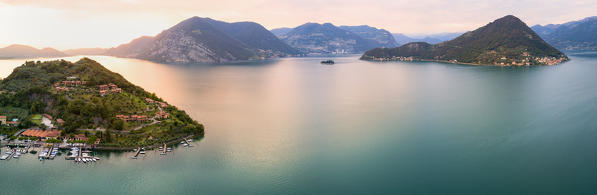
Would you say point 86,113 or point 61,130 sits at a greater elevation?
point 86,113

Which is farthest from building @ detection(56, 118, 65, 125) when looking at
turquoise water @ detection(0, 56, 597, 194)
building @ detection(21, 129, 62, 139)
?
turquoise water @ detection(0, 56, 597, 194)

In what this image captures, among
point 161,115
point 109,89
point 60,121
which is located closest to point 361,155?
point 161,115

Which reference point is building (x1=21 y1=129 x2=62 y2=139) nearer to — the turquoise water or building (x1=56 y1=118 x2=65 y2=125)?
building (x1=56 y1=118 x2=65 y2=125)

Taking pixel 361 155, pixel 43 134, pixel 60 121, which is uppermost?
pixel 60 121

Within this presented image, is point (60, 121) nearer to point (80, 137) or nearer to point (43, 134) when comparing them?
point (43, 134)

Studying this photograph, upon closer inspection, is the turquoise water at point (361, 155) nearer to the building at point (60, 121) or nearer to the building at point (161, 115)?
the building at point (161, 115)

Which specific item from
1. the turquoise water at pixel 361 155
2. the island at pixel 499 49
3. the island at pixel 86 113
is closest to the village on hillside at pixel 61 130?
the island at pixel 86 113
